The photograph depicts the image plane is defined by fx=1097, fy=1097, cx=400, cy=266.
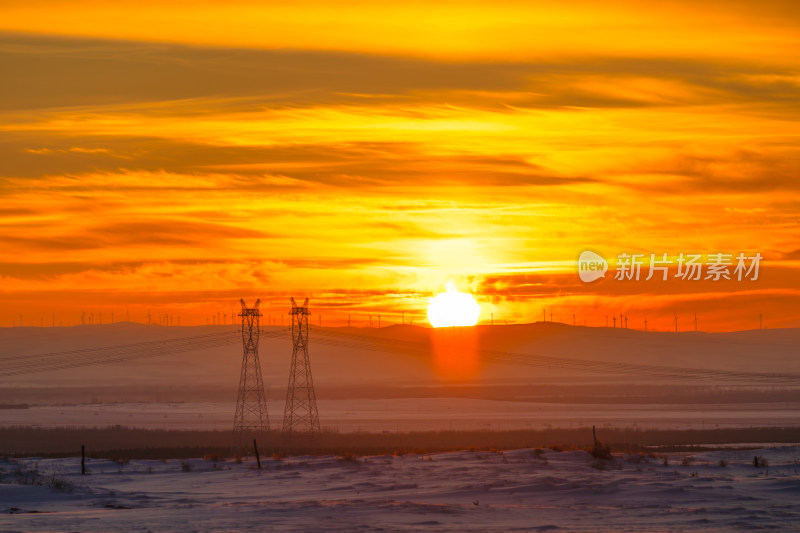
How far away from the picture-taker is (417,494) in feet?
129

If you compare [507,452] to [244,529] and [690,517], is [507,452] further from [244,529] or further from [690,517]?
[244,529]

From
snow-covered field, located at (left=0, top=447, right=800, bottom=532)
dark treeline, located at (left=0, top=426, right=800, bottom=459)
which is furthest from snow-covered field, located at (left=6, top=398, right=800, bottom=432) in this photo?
snow-covered field, located at (left=0, top=447, right=800, bottom=532)

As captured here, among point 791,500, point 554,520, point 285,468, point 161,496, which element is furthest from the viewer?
point 285,468

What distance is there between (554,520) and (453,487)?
9.12 meters

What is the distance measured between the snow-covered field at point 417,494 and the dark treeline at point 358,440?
62.5 feet

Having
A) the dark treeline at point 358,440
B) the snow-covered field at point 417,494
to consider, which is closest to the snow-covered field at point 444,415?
the dark treeline at point 358,440

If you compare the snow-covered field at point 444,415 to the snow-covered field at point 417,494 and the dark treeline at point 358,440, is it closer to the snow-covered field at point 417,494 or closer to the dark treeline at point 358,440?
the dark treeline at point 358,440

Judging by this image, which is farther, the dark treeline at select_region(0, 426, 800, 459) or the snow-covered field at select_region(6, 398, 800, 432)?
the snow-covered field at select_region(6, 398, 800, 432)

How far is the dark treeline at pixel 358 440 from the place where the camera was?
74.2 m

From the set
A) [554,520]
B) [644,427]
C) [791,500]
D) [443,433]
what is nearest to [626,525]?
[554,520]

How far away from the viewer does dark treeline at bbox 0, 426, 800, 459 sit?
243 feet

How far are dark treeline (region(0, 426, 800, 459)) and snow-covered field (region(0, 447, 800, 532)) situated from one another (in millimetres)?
19047

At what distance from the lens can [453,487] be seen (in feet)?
135

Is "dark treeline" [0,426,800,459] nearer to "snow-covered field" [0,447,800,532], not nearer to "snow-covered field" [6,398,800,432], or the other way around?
"snow-covered field" [6,398,800,432]
